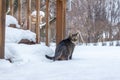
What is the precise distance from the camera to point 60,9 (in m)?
7.39

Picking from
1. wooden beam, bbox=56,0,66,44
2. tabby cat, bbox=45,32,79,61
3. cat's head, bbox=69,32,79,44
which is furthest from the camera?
wooden beam, bbox=56,0,66,44

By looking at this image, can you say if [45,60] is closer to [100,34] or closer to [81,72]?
[81,72]

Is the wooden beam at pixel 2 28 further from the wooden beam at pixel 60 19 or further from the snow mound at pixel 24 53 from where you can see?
the wooden beam at pixel 60 19

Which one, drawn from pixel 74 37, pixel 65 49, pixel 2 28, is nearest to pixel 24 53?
pixel 2 28

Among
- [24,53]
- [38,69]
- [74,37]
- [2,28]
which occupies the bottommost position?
[38,69]

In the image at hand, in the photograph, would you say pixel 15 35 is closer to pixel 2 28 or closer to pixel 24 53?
pixel 24 53

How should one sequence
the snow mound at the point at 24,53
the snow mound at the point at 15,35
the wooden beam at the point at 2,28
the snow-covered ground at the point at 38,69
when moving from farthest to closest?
the snow mound at the point at 15,35 → the snow mound at the point at 24,53 → the wooden beam at the point at 2,28 → the snow-covered ground at the point at 38,69

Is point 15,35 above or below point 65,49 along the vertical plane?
above

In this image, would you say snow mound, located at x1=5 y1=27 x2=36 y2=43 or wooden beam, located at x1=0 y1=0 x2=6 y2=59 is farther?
snow mound, located at x1=5 y1=27 x2=36 y2=43

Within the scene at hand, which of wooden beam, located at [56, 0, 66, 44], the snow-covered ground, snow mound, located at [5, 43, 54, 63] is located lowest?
the snow-covered ground

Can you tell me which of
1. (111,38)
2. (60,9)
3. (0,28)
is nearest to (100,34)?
(111,38)

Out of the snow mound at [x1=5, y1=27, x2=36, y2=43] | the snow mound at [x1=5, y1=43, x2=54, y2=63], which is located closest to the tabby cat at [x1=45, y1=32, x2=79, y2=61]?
the snow mound at [x1=5, y1=43, x2=54, y2=63]

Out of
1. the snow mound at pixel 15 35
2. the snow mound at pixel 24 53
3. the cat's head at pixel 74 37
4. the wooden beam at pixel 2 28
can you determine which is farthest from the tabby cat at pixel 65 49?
the wooden beam at pixel 2 28

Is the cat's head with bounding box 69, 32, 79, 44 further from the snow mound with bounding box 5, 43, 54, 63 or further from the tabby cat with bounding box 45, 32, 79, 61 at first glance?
the snow mound with bounding box 5, 43, 54, 63
